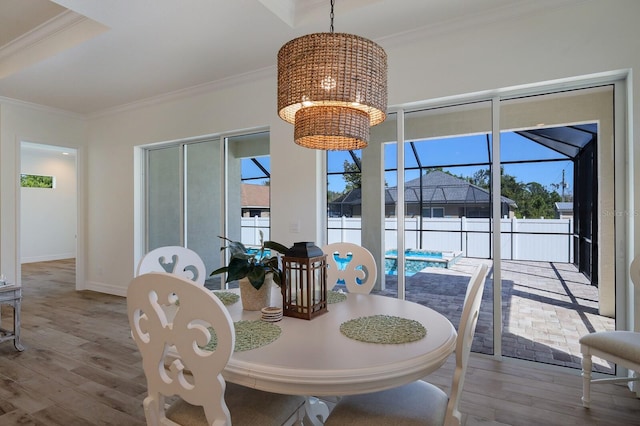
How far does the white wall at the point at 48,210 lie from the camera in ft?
27.0

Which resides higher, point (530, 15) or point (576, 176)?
point (530, 15)

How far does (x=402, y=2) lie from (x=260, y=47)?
1.33 metres

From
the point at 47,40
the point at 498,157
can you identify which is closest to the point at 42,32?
the point at 47,40

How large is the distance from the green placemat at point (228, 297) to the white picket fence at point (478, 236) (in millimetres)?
1648

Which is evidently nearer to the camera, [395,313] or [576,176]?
[395,313]

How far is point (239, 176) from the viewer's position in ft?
14.0

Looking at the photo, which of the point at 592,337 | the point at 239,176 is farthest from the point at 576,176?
the point at 239,176

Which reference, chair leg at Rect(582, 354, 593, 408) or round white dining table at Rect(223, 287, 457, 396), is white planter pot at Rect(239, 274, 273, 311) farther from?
chair leg at Rect(582, 354, 593, 408)

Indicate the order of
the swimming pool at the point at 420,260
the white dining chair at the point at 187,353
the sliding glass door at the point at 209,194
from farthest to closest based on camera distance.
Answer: the sliding glass door at the point at 209,194 < the swimming pool at the point at 420,260 < the white dining chair at the point at 187,353

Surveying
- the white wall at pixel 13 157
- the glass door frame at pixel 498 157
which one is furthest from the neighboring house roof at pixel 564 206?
the white wall at pixel 13 157

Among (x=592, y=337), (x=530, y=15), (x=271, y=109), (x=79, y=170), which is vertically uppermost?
(x=530, y=15)

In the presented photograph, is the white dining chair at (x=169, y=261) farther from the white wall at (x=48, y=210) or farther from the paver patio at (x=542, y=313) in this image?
the white wall at (x=48, y=210)

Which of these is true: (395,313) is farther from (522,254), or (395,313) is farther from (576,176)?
(576,176)

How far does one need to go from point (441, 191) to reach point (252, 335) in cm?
234
